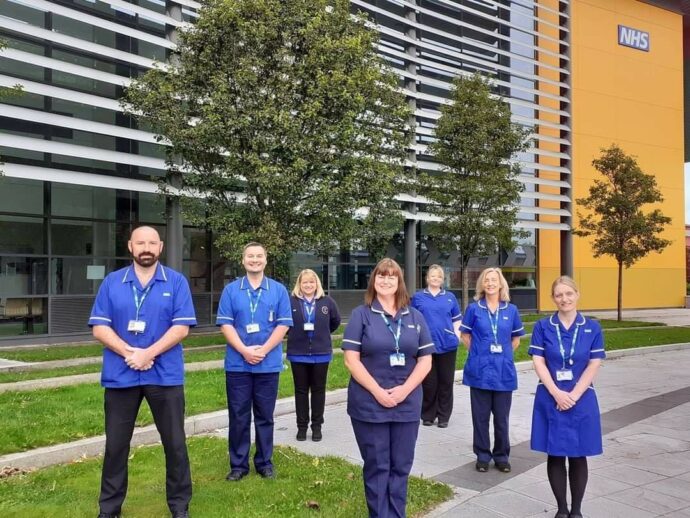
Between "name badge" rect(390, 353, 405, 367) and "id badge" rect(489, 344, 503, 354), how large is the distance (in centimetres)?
205

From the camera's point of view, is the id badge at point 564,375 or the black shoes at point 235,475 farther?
the black shoes at point 235,475

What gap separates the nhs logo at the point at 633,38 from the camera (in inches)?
1251

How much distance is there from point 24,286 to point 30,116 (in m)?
4.44

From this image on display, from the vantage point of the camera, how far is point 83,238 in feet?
56.5

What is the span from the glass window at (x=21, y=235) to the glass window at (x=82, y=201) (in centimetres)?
67

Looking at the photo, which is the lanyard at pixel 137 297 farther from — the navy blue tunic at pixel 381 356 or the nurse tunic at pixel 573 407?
the nurse tunic at pixel 573 407

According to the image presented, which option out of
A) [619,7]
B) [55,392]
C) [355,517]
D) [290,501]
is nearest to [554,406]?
[355,517]

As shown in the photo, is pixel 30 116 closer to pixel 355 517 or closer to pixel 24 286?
pixel 24 286

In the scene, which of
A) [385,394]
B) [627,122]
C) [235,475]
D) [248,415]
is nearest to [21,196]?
[248,415]

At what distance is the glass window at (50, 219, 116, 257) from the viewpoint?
16.7 m

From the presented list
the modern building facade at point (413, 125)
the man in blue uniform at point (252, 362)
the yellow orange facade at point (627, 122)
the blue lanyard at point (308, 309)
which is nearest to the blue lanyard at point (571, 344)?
the man in blue uniform at point (252, 362)

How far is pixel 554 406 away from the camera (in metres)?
4.29

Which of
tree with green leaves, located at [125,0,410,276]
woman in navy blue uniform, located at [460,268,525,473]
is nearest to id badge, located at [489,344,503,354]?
woman in navy blue uniform, located at [460,268,525,473]

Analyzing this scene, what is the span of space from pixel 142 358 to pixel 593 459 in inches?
173
